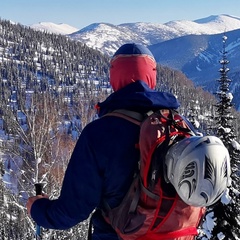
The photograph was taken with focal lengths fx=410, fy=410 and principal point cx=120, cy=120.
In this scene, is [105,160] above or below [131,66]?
below

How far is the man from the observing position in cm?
222

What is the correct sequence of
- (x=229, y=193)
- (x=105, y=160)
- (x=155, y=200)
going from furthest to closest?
(x=229, y=193), (x=105, y=160), (x=155, y=200)

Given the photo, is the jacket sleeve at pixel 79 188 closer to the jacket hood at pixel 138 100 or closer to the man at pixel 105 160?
the man at pixel 105 160

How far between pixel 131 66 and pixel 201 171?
91 cm

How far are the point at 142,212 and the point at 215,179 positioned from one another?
45 cm

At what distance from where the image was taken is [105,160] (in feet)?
7.35

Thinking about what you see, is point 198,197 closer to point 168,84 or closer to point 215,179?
point 215,179

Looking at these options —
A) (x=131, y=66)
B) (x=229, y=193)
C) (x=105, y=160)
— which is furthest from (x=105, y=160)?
(x=229, y=193)

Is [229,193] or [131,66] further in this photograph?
[229,193]

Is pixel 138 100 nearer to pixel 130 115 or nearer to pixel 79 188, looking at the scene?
pixel 130 115

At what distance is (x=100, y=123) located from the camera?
2.24 m

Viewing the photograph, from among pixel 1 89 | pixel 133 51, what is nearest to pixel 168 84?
pixel 1 89

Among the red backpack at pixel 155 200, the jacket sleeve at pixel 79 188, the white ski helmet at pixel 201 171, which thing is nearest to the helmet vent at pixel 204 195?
the white ski helmet at pixel 201 171

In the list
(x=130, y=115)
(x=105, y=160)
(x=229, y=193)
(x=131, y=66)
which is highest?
(x=131, y=66)
